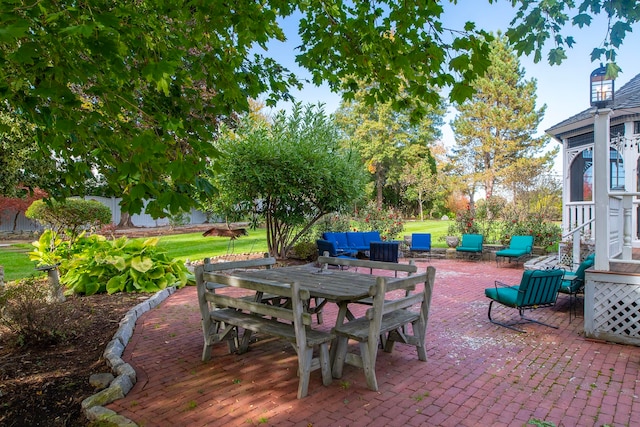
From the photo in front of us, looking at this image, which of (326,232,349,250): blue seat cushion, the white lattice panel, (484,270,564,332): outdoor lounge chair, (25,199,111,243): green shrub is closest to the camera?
the white lattice panel

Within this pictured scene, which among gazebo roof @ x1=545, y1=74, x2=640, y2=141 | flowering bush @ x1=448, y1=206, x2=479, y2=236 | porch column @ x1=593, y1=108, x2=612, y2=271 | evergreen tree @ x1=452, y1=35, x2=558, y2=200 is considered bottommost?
flowering bush @ x1=448, y1=206, x2=479, y2=236

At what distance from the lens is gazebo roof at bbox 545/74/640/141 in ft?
32.9

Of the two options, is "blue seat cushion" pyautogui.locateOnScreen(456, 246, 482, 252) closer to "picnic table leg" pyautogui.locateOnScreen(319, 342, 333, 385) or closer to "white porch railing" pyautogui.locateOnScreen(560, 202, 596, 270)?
"white porch railing" pyautogui.locateOnScreen(560, 202, 596, 270)

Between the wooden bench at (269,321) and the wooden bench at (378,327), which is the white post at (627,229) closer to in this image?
the wooden bench at (378,327)

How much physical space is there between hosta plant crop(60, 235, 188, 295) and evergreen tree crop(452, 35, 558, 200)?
1019 inches

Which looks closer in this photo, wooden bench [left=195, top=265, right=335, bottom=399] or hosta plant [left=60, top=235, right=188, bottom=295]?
wooden bench [left=195, top=265, right=335, bottom=399]

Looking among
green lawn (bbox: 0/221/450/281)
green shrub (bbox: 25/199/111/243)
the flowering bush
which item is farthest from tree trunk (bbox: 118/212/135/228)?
the flowering bush

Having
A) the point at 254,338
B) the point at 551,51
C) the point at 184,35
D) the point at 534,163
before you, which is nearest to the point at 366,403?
the point at 254,338

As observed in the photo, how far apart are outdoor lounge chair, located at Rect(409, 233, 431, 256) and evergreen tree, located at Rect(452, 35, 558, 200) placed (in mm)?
18029

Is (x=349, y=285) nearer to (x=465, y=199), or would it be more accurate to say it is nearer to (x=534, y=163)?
(x=534, y=163)

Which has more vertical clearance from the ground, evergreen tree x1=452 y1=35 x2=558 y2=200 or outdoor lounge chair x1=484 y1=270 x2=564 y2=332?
evergreen tree x1=452 y1=35 x2=558 y2=200

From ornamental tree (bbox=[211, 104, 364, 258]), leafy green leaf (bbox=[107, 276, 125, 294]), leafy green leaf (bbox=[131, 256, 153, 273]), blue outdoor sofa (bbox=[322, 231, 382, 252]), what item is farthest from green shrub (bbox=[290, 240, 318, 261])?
leafy green leaf (bbox=[107, 276, 125, 294])

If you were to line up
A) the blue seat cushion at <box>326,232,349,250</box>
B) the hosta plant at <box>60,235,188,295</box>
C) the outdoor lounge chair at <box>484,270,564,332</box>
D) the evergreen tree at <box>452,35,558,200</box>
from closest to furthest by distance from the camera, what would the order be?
the outdoor lounge chair at <box>484,270,564,332</box> < the hosta plant at <box>60,235,188,295</box> < the blue seat cushion at <box>326,232,349,250</box> < the evergreen tree at <box>452,35,558,200</box>

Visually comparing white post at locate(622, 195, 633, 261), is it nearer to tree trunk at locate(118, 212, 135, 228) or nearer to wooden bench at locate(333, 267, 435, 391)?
wooden bench at locate(333, 267, 435, 391)
